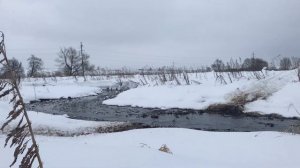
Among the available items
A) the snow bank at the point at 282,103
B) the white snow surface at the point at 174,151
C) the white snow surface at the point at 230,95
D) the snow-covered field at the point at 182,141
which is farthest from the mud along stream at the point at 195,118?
the white snow surface at the point at 174,151

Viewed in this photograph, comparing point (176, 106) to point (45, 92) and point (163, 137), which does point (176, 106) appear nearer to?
point (163, 137)

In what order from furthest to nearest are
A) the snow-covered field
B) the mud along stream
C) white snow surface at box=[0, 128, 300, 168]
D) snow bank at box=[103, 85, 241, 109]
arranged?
snow bank at box=[103, 85, 241, 109] → the mud along stream → the snow-covered field → white snow surface at box=[0, 128, 300, 168]

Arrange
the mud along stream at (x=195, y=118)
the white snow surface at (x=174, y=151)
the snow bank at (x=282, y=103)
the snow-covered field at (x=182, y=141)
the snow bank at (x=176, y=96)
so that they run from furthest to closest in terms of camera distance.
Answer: the snow bank at (x=176, y=96) < the snow bank at (x=282, y=103) < the mud along stream at (x=195, y=118) < the snow-covered field at (x=182, y=141) < the white snow surface at (x=174, y=151)

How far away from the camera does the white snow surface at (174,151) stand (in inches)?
181

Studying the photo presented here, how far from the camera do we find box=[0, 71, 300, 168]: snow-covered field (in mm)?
4781

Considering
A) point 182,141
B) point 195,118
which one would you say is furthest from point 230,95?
point 182,141

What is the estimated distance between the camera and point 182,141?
8578 millimetres

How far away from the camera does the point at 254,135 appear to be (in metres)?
9.23

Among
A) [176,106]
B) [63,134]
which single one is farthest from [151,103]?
[63,134]

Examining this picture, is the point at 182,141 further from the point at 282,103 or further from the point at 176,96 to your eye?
the point at 176,96

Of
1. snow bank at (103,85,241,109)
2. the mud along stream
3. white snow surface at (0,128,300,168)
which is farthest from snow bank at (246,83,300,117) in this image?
white snow surface at (0,128,300,168)

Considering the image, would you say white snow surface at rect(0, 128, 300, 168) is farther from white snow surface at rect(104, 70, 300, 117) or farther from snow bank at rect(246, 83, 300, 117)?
white snow surface at rect(104, 70, 300, 117)

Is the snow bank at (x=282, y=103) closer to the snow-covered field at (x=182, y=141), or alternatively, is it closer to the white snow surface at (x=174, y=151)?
the snow-covered field at (x=182, y=141)

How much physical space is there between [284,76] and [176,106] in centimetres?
563
